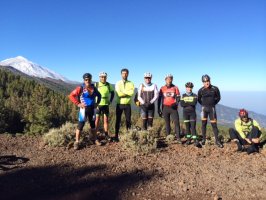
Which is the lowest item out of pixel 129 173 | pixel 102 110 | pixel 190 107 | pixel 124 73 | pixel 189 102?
pixel 129 173

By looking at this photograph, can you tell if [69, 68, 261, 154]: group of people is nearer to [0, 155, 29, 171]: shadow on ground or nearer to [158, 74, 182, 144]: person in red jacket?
[158, 74, 182, 144]: person in red jacket

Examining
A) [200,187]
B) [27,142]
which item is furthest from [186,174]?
[27,142]

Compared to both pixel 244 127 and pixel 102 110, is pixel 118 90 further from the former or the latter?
pixel 244 127

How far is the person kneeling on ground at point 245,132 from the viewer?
9899 mm

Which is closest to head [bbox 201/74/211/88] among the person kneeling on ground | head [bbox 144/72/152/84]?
the person kneeling on ground

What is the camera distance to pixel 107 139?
10.8 meters

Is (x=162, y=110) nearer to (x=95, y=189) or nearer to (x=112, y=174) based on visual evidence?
(x=112, y=174)

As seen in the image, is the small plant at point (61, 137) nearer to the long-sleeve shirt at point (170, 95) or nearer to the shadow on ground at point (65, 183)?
the shadow on ground at point (65, 183)

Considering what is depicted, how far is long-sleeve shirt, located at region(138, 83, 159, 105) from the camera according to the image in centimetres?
1018

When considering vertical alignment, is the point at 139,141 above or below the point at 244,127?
below

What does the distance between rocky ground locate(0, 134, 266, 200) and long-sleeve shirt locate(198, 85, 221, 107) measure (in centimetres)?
145

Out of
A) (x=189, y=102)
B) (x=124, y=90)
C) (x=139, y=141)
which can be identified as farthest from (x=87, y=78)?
(x=189, y=102)

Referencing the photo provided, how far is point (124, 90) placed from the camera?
10219mm

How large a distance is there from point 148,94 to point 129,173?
3.08 meters
